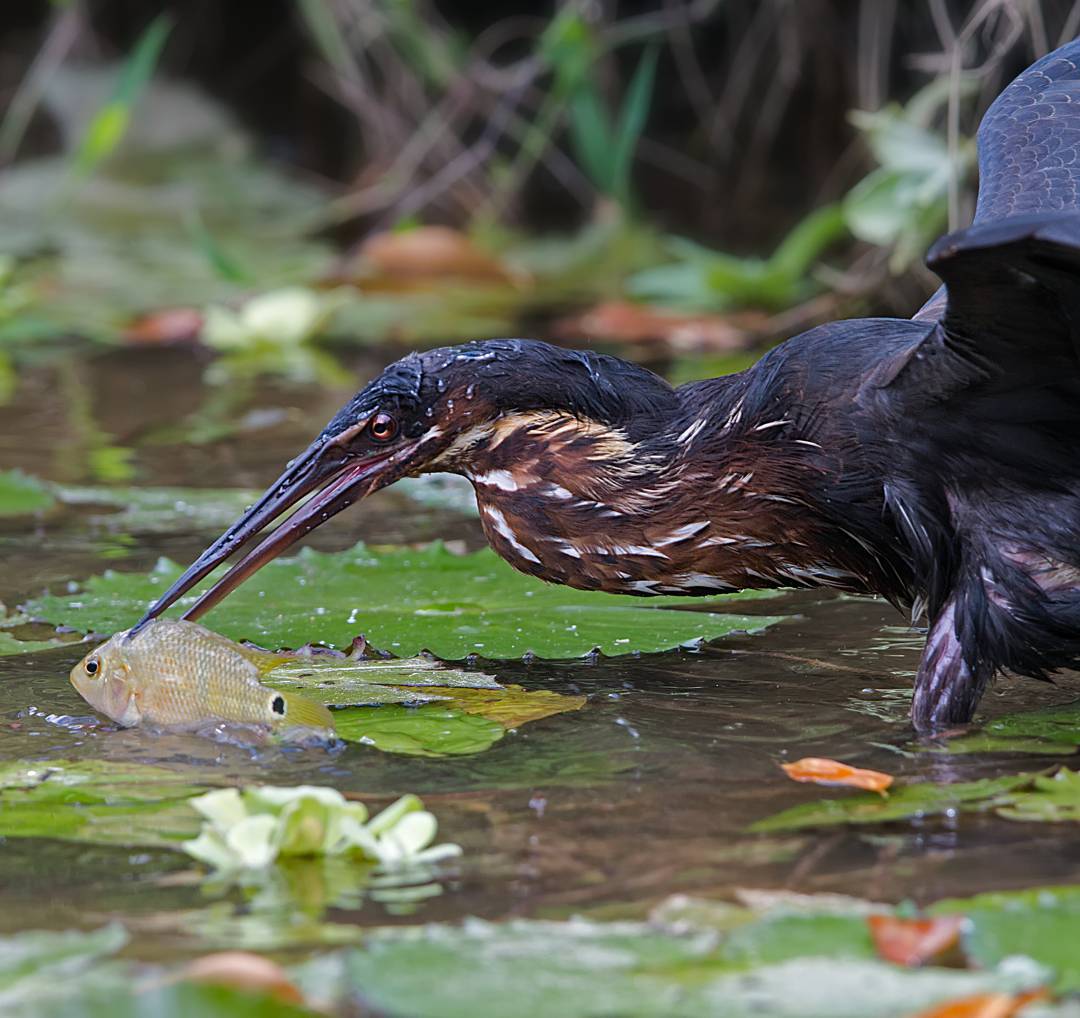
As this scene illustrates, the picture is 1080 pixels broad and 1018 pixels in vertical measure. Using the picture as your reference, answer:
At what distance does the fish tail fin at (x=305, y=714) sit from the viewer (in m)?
3.78

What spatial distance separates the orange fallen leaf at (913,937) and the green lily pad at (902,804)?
0.55 metres

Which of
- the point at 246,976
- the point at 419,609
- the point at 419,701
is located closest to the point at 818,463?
the point at 419,701

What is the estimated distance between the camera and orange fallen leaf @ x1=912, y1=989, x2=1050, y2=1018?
2.34 m

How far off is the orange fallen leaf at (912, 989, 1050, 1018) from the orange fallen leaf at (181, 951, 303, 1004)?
0.79 m

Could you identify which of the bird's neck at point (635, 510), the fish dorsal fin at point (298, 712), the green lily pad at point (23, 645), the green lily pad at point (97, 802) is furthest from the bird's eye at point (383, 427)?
the green lily pad at point (97, 802)

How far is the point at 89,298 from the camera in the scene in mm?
9719

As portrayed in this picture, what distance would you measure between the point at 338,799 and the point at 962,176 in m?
5.46

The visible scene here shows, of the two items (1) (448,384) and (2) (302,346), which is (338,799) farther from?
(2) (302,346)

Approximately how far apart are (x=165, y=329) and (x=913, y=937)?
7292mm

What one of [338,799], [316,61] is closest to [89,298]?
[316,61]

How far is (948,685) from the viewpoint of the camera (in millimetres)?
3889

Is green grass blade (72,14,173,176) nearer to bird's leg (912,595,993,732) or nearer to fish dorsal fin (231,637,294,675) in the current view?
fish dorsal fin (231,637,294,675)

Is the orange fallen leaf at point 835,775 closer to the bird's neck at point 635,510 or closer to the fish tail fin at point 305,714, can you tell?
the bird's neck at point 635,510

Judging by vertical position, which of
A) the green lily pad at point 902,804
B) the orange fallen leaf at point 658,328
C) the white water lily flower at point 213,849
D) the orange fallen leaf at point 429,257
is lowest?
the white water lily flower at point 213,849
